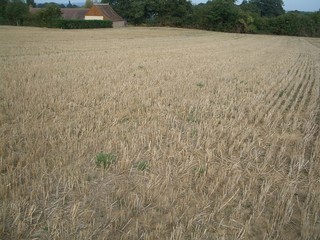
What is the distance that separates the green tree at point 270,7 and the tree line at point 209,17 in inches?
1506

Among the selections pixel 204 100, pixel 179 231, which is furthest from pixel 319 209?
pixel 204 100

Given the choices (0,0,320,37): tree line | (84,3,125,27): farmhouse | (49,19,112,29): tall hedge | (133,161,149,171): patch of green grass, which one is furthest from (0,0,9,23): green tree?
(133,161,149,171): patch of green grass

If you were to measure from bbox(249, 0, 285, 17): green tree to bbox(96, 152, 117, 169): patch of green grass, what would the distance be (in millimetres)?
107692

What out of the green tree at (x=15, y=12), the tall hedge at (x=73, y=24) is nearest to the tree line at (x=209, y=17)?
the green tree at (x=15, y=12)

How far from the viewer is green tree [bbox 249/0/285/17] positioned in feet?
328

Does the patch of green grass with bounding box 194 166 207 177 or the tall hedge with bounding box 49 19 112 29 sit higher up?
the tall hedge with bounding box 49 19 112 29

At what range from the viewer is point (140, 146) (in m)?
4.95

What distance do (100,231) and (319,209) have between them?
256 centimetres

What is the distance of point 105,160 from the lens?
4.27 meters

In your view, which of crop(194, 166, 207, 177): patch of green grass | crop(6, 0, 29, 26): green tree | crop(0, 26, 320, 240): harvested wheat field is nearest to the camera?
crop(0, 26, 320, 240): harvested wheat field

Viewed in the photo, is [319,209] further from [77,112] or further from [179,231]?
[77,112]

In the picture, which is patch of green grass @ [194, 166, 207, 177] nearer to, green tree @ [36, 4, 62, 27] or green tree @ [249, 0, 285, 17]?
green tree @ [36, 4, 62, 27]

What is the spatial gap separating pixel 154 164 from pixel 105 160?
72cm

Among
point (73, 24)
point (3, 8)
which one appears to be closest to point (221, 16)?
point (73, 24)
